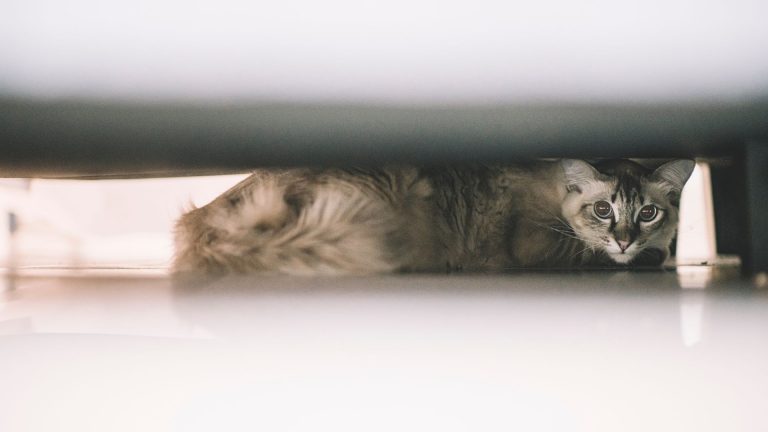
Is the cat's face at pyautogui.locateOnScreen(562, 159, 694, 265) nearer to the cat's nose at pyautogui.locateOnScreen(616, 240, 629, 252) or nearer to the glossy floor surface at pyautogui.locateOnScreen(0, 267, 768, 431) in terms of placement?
the cat's nose at pyautogui.locateOnScreen(616, 240, 629, 252)

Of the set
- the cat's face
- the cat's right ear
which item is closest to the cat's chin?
the cat's face

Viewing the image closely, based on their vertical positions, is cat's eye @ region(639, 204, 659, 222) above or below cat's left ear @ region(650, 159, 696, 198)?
below

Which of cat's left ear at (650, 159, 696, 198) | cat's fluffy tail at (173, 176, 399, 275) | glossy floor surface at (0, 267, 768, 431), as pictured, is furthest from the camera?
cat's left ear at (650, 159, 696, 198)

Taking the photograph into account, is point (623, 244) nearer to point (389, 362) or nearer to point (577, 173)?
point (577, 173)

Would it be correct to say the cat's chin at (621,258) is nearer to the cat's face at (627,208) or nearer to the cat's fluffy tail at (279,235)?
the cat's face at (627,208)

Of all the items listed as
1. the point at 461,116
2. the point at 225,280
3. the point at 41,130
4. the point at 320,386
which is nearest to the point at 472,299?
the point at 461,116

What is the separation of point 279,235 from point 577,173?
2.77 feet

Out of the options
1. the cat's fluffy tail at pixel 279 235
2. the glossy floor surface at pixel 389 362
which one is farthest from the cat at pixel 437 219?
the glossy floor surface at pixel 389 362

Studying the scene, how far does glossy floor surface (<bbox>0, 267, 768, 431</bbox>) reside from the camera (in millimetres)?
414

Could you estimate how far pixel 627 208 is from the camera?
4.63 ft

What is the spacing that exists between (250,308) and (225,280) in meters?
0.33

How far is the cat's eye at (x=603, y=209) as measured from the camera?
56.2 inches

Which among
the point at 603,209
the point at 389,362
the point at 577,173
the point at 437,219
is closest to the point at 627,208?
the point at 603,209

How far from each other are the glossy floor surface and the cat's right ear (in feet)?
2.13
